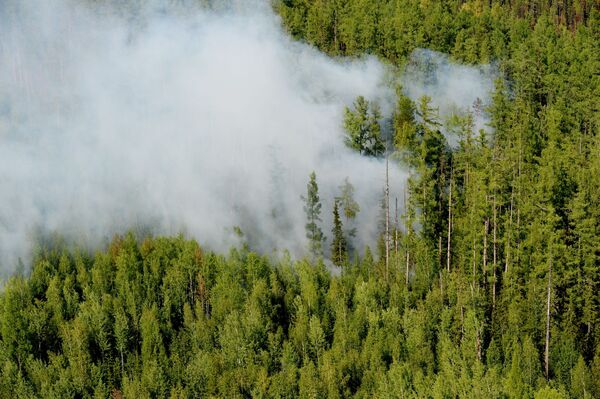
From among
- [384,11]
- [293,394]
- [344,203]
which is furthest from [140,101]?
[293,394]

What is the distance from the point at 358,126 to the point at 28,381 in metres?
54.1

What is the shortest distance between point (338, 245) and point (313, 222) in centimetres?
418

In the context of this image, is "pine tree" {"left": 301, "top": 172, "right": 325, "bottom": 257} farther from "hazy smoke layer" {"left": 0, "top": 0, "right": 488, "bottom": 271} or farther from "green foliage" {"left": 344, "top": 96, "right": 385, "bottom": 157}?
"green foliage" {"left": 344, "top": 96, "right": 385, "bottom": 157}

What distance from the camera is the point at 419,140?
327 ft

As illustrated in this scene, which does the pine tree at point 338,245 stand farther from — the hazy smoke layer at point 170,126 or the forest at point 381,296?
the hazy smoke layer at point 170,126

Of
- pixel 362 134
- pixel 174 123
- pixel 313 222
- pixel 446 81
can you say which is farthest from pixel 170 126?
pixel 313 222

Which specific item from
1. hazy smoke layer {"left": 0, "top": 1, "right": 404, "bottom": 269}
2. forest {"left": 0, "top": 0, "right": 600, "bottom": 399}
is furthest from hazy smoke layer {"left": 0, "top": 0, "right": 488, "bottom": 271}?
forest {"left": 0, "top": 0, "right": 600, "bottom": 399}

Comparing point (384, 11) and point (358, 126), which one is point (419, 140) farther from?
point (384, 11)

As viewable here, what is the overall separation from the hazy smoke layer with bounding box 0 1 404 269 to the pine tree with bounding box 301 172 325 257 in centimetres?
295

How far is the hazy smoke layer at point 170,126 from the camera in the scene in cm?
11362

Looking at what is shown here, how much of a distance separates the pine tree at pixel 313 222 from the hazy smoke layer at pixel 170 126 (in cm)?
295

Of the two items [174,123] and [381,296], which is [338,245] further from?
[174,123]

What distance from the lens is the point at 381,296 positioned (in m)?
85.9

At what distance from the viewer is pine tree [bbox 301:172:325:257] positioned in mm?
99750
